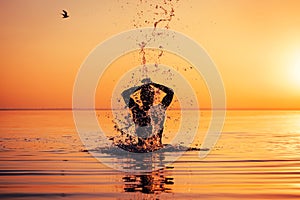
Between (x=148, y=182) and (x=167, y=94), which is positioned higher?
(x=167, y=94)

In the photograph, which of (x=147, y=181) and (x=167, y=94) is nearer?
(x=147, y=181)

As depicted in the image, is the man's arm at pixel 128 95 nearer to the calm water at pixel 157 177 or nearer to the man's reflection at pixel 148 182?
the calm water at pixel 157 177

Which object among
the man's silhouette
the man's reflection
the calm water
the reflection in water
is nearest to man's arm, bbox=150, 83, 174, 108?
the man's silhouette

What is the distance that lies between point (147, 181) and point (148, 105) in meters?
11.0

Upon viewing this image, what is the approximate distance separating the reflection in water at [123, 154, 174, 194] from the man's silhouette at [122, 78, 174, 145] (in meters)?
5.11

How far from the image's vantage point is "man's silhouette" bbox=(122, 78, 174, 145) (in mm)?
27797

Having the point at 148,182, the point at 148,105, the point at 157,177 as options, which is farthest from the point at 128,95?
the point at 148,182

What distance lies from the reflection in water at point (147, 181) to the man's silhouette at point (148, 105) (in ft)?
16.8

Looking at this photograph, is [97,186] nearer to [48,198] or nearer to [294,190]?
[48,198]

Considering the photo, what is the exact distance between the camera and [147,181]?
1798 cm

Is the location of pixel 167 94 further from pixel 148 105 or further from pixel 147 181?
pixel 147 181

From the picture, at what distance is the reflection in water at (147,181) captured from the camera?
16250 mm

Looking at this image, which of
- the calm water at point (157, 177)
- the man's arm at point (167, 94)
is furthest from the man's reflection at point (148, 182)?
the man's arm at point (167, 94)

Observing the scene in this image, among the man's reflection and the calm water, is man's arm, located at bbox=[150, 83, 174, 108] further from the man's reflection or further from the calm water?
the man's reflection
